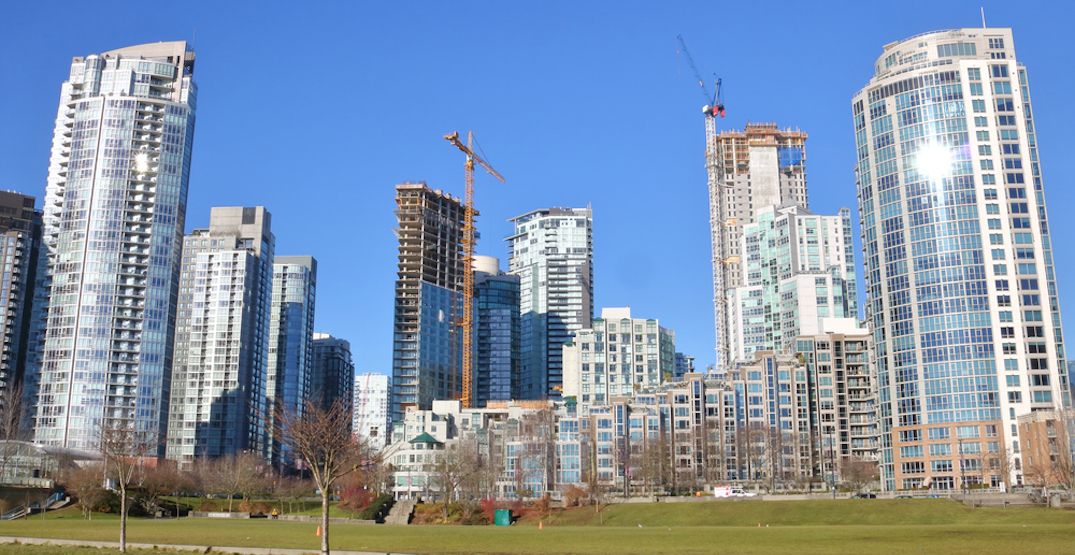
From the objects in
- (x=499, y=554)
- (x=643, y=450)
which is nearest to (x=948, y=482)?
(x=643, y=450)

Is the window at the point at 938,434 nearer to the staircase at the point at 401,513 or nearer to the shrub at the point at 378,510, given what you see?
the staircase at the point at 401,513

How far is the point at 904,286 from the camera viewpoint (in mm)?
186875

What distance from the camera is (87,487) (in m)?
134

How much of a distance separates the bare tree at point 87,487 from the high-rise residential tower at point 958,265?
13334cm

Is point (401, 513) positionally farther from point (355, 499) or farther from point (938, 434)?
point (938, 434)

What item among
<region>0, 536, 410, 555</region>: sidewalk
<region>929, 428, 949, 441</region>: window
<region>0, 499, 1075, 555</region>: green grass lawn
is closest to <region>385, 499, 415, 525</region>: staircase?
<region>0, 499, 1075, 555</region>: green grass lawn

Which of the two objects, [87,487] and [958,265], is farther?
[958,265]

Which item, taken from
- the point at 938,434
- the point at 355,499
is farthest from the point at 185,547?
the point at 938,434

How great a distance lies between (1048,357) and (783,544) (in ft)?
441

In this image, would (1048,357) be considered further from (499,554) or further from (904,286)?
(499,554)

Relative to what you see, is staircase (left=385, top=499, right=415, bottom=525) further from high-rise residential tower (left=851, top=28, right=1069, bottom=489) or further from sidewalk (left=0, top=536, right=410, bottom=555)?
high-rise residential tower (left=851, top=28, right=1069, bottom=489)

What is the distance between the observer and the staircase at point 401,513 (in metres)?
133

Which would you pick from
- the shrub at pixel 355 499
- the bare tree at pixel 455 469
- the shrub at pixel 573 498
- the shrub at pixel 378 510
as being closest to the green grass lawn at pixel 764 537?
the shrub at pixel 573 498

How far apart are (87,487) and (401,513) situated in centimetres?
4100
